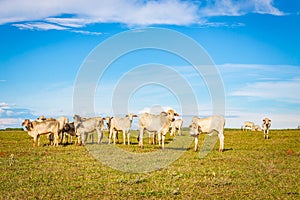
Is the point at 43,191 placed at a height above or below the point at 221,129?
below

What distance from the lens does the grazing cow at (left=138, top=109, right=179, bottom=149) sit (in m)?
27.1

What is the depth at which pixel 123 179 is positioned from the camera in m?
13.5

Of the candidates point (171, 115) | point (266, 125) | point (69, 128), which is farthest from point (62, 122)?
point (266, 125)

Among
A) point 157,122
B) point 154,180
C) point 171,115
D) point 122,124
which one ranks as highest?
point 171,115

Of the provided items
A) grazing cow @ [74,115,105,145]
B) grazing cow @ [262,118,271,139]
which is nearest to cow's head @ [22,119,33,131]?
grazing cow @ [74,115,105,145]

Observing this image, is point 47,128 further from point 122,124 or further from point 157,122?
point 157,122

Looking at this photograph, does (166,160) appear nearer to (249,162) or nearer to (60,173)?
(249,162)

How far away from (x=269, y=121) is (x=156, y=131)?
61.9ft

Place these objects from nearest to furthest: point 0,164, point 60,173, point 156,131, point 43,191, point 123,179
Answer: point 43,191
point 123,179
point 60,173
point 0,164
point 156,131

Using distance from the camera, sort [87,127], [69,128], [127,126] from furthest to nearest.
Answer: [69,128] → [127,126] → [87,127]

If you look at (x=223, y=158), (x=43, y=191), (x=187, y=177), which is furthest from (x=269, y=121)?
(x=43, y=191)

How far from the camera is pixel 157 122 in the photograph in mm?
27484

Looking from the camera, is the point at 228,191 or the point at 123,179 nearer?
the point at 228,191

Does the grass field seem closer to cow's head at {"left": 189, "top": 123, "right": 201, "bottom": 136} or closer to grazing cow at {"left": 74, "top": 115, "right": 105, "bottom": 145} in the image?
cow's head at {"left": 189, "top": 123, "right": 201, "bottom": 136}
